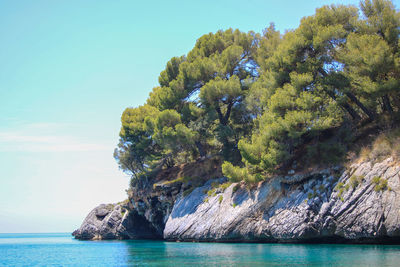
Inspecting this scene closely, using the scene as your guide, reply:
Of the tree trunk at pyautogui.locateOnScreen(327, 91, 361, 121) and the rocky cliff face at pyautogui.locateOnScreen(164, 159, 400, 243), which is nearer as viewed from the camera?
the rocky cliff face at pyautogui.locateOnScreen(164, 159, 400, 243)

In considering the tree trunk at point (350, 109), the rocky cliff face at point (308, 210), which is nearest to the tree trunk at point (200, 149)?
the rocky cliff face at point (308, 210)

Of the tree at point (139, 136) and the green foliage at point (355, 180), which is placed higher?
the tree at point (139, 136)

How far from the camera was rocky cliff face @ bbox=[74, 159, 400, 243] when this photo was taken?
18.7 meters

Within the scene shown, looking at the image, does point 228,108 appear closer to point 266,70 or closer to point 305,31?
point 266,70

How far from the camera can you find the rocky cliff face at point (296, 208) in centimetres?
1872


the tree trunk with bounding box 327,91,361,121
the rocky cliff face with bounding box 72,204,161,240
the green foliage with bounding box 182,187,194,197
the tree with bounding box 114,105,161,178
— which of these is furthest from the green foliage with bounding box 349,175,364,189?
the rocky cliff face with bounding box 72,204,161,240

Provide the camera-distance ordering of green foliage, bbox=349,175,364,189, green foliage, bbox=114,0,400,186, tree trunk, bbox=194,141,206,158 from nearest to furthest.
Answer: green foliage, bbox=349,175,364,189 → green foliage, bbox=114,0,400,186 → tree trunk, bbox=194,141,206,158

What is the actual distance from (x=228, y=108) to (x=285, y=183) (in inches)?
500

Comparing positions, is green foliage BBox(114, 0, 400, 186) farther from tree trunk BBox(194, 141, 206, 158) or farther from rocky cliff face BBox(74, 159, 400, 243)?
rocky cliff face BBox(74, 159, 400, 243)

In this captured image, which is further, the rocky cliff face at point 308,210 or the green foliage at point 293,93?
the green foliage at point 293,93

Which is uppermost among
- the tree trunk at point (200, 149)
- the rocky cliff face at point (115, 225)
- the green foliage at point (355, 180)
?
the tree trunk at point (200, 149)

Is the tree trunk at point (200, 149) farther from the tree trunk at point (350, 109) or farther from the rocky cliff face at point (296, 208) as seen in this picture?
the tree trunk at point (350, 109)

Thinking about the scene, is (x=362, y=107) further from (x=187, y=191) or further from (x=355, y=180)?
(x=187, y=191)

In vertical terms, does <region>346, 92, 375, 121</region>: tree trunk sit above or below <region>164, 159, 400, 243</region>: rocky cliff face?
above
